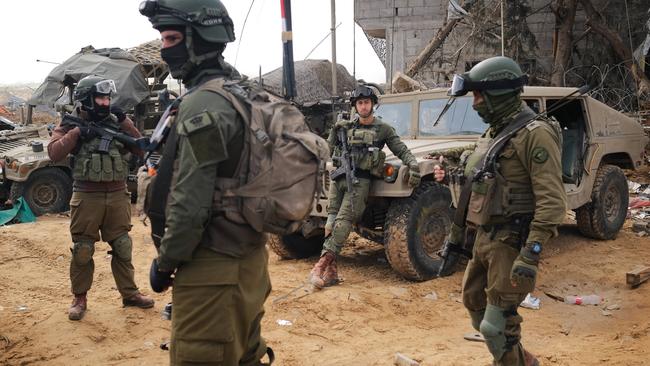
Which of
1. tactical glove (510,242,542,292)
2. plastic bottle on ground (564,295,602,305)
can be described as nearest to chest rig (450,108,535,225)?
tactical glove (510,242,542,292)

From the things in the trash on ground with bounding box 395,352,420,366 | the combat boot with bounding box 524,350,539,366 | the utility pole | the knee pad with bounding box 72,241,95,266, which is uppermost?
the utility pole

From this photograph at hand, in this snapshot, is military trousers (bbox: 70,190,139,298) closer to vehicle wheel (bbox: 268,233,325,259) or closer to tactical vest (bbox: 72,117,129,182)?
tactical vest (bbox: 72,117,129,182)

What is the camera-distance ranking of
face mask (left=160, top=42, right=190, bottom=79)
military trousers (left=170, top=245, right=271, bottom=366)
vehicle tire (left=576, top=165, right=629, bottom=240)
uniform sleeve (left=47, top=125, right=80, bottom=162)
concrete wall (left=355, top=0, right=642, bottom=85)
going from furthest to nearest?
concrete wall (left=355, top=0, right=642, bottom=85) < vehicle tire (left=576, top=165, right=629, bottom=240) < uniform sleeve (left=47, top=125, right=80, bottom=162) < face mask (left=160, top=42, right=190, bottom=79) < military trousers (left=170, top=245, right=271, bottom=366)

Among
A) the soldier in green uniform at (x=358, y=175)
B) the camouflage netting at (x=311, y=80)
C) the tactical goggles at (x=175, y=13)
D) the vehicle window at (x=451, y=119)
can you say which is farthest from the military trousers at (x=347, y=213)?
the camouflage netting at (x=311, y=80)

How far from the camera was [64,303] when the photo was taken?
16.8ft

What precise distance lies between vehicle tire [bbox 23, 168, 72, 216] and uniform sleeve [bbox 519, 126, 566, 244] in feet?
26.8

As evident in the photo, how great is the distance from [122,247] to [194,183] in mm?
2820

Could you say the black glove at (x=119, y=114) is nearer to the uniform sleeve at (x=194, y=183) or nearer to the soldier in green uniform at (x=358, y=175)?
the soldier in green uniform at (x=358, y=175)

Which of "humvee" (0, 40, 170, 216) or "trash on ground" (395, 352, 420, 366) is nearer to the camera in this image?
"trash on ground" (395, 352, 420, 366)

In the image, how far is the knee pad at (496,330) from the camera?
3.13 m

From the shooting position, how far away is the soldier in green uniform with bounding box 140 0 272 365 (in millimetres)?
2193

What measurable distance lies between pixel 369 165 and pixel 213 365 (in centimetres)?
336

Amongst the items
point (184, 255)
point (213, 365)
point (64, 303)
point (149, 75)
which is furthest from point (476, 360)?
point (149, 75)

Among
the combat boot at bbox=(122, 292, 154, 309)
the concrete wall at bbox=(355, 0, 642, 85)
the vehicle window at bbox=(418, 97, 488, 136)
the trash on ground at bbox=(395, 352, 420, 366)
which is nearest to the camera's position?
the trash on ground at bbox=(395, 352, 420, 366)
